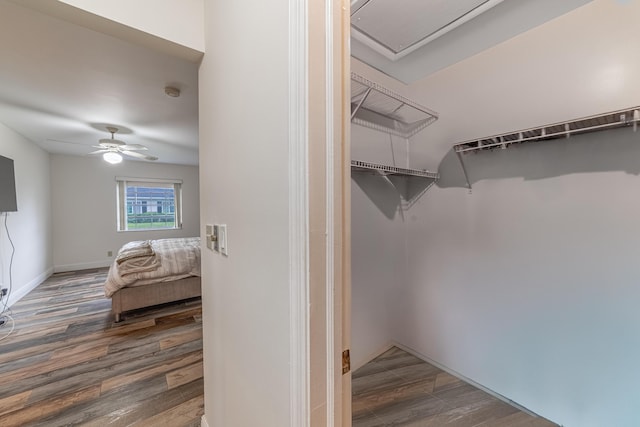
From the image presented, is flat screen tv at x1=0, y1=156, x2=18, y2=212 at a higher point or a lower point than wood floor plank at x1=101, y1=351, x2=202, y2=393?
higher

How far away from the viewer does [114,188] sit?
5141 mm

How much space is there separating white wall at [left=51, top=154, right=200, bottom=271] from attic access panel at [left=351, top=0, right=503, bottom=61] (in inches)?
220

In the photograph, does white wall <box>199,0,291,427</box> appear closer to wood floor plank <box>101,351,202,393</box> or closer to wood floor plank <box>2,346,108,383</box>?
wood floor plank <box>101,351,202,393</box>

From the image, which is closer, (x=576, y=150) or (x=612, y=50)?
(x=612, y=50)

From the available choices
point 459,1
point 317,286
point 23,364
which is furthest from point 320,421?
point 23,364

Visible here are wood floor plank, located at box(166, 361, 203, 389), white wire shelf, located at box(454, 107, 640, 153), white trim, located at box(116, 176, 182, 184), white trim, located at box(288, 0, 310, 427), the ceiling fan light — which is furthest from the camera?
white trim, located at box(116, 176, 182, 184)

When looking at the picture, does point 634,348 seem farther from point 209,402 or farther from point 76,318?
point 76,318

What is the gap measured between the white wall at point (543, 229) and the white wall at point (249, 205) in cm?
143

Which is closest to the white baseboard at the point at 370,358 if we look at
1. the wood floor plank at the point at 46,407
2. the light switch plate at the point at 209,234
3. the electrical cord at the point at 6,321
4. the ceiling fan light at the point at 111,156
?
the light switch plate at the point at 209,234

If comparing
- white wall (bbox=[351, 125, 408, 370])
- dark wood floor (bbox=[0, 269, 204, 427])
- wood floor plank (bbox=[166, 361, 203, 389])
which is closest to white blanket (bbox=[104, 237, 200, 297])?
dark wood floor (bbox=[0, 269, 204, 427])

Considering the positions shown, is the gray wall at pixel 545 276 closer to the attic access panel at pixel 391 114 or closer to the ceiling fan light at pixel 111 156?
the attic access panel at pixel 391 114

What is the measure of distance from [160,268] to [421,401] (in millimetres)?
3074

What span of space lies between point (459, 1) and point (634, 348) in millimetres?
1994

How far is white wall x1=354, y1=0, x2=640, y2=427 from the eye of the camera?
4.25 ft
